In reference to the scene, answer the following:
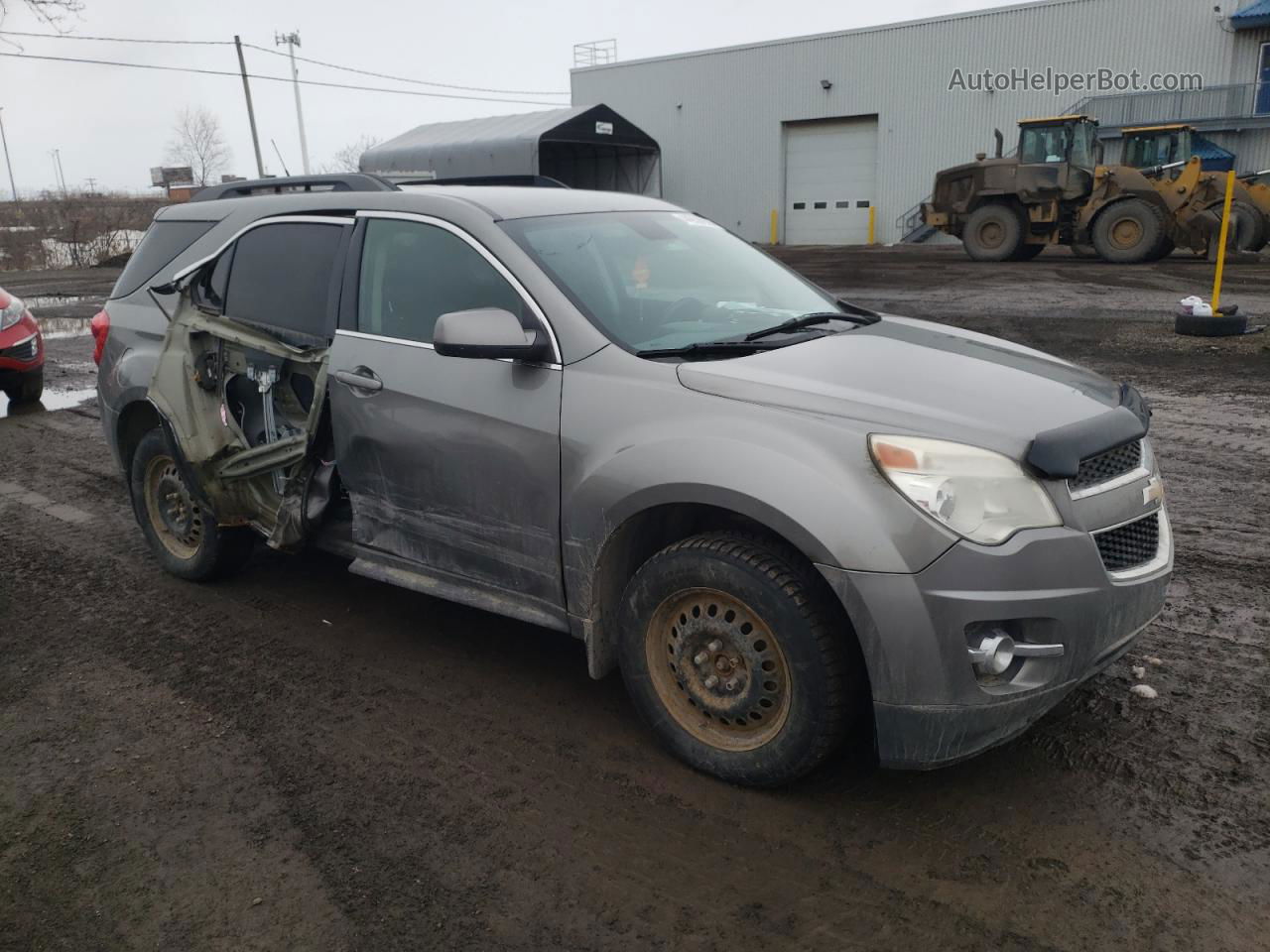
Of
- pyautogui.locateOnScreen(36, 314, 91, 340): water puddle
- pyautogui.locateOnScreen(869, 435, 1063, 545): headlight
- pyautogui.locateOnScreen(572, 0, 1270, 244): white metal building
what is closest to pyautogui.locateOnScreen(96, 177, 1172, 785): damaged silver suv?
pyautogui.locateOnScreen(869, 435, 1063, 545): headlight

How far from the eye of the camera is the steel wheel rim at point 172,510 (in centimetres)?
503

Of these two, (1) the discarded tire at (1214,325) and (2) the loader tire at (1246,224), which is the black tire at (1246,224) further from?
(1) the discarded tire at (1214,325)

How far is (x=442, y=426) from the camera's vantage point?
3.77 meters

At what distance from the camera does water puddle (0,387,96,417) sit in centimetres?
990

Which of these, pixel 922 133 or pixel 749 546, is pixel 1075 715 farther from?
pixel 922 133

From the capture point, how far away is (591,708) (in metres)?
3.82

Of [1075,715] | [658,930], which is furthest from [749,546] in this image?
[1075,715]

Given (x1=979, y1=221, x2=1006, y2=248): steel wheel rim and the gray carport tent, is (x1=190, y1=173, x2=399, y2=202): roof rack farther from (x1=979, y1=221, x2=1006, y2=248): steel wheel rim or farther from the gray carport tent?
the gray carport tent

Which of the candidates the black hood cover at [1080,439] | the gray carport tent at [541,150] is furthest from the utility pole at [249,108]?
the black hood cover at [1080,439]

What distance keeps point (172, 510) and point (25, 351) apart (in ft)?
19.9

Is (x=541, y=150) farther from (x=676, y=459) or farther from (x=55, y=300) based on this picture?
(x=676, y=459)

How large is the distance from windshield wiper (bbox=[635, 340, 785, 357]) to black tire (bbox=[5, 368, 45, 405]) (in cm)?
885

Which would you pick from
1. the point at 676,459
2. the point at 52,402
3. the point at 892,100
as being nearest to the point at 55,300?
the point at 52,402

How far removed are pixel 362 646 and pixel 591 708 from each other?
1.16 meters
